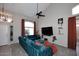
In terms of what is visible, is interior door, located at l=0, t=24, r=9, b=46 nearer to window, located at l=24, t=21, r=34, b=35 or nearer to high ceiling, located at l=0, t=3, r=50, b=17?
high ceiling, located at l=0, t=3, r=50, b=17

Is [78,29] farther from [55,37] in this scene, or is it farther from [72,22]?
[55,37]

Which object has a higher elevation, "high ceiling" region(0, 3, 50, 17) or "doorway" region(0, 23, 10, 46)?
"high ceiling" region(0, 3, 50, 17)

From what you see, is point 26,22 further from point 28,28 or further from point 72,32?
point 72,32

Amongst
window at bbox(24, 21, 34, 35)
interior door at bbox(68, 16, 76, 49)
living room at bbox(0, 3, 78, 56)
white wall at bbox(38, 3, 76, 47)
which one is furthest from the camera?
window at bbox(24, 21, 34, 35)

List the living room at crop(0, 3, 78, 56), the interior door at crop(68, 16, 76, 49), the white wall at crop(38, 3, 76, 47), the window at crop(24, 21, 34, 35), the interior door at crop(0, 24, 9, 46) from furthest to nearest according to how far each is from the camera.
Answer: the window at crop(24, 21, 34, 35) → the interior door at crop(0, 24, 9, 46) → the living room at crop(0, 3, 78, 56) → the white wall at crop(38, 3, 76, 47) → the interior door at crop(68, 16, 76, 49)

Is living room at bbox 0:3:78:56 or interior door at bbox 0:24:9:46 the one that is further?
interior door at bbox 0:24:9:46

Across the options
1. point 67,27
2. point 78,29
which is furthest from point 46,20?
point 78,29

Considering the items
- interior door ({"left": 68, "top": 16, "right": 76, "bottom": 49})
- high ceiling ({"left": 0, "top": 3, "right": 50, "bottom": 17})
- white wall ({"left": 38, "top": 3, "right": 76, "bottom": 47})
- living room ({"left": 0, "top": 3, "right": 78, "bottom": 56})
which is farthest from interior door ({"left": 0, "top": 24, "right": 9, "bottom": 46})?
interior door ({"left": 68, "top": 16, "right": 76, "bottom": 49})

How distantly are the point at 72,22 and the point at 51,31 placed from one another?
2228 mm

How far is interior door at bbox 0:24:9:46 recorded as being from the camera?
6828 mm

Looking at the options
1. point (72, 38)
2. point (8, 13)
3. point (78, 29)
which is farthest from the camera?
point (8, 13)

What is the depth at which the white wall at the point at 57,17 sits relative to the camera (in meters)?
6.19

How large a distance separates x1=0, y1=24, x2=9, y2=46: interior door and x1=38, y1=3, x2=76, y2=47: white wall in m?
3.06

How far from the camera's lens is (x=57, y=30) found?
23.9 feet
